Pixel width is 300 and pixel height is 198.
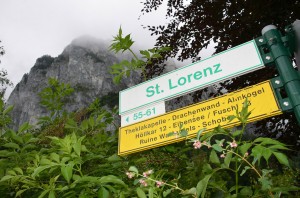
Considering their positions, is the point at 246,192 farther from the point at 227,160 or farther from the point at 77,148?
the point at 77,148

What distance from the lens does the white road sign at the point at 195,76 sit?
1817 mm

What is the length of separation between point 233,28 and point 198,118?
302cm

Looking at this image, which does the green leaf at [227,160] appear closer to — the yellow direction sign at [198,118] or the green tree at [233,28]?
the yellow direction sign at [198,118]

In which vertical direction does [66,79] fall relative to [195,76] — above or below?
above

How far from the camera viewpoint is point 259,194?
1.31 meters

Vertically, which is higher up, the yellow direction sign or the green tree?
the green tree

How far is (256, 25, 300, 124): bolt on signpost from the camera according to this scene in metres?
1.51

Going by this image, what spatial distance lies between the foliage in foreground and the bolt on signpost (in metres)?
0.27

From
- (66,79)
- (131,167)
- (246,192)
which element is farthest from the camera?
(66,79)


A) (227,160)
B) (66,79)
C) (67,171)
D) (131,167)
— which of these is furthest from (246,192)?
(66,79)

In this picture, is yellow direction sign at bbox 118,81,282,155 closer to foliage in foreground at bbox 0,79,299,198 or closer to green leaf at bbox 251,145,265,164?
foliage in foreground at bbox 0,79,299,198

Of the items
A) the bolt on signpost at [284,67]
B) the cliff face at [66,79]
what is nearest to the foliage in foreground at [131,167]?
the bolt on signpost at [284,67]

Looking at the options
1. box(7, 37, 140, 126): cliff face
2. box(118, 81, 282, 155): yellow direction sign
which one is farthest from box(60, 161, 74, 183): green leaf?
box(7, 37, 140, 126): cliff face

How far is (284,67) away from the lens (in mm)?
1598
